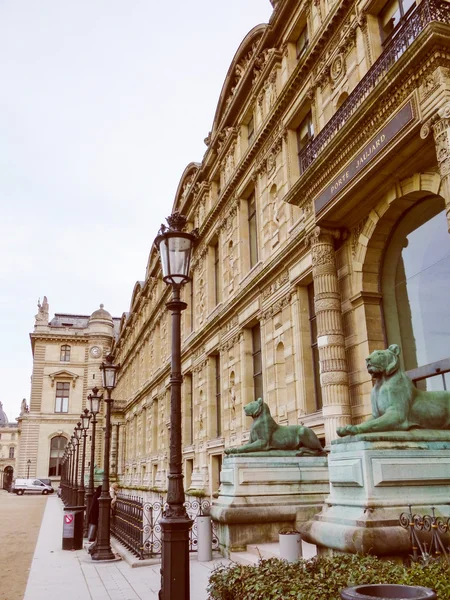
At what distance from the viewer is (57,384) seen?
232ft

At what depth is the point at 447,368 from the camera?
11.5 meters

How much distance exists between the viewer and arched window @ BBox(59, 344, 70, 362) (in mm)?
71750

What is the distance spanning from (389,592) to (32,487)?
61408 mm

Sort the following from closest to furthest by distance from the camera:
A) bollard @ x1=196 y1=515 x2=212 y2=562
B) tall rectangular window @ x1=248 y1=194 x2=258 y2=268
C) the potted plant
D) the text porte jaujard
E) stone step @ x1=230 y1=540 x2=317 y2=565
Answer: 1. the potted plant
2. stone step @ x1=230 y1=540 x2=317 y2=565
3. bollard @ x1=196 y1=515 x2=212 y2=562
4. the text porte jaujard
5. tall rectangular window @ x1=248 y1=194 x2=258 y2=268

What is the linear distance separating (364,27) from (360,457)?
1197cm

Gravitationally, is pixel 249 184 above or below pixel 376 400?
above

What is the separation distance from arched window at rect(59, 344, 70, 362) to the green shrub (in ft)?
229

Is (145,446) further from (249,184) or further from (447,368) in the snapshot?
(447,368)

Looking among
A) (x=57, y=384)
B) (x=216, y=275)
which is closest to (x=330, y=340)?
(x=216, y=275)

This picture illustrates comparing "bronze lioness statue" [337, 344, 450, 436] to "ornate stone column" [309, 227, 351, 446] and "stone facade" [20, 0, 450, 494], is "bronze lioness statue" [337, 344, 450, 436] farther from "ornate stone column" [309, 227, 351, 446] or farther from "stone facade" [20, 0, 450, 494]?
"ornate stone column" [309, 227, 351, 446]

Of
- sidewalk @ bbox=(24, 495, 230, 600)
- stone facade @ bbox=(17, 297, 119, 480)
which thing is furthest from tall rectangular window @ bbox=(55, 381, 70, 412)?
sidewalk @ bbox=(24, 495, 230, 600)

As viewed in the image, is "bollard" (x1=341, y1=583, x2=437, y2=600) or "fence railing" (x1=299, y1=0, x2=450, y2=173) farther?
"fence railing" (x1=299, y1=0, x2=450, y2=173)

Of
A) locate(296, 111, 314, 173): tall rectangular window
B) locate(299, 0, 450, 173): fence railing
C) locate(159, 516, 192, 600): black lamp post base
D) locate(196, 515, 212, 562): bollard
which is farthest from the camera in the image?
locate(296, 111, 314, 173): tall rectangular window

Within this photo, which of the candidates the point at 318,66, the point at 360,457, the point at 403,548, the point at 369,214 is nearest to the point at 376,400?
the point at 360,457
